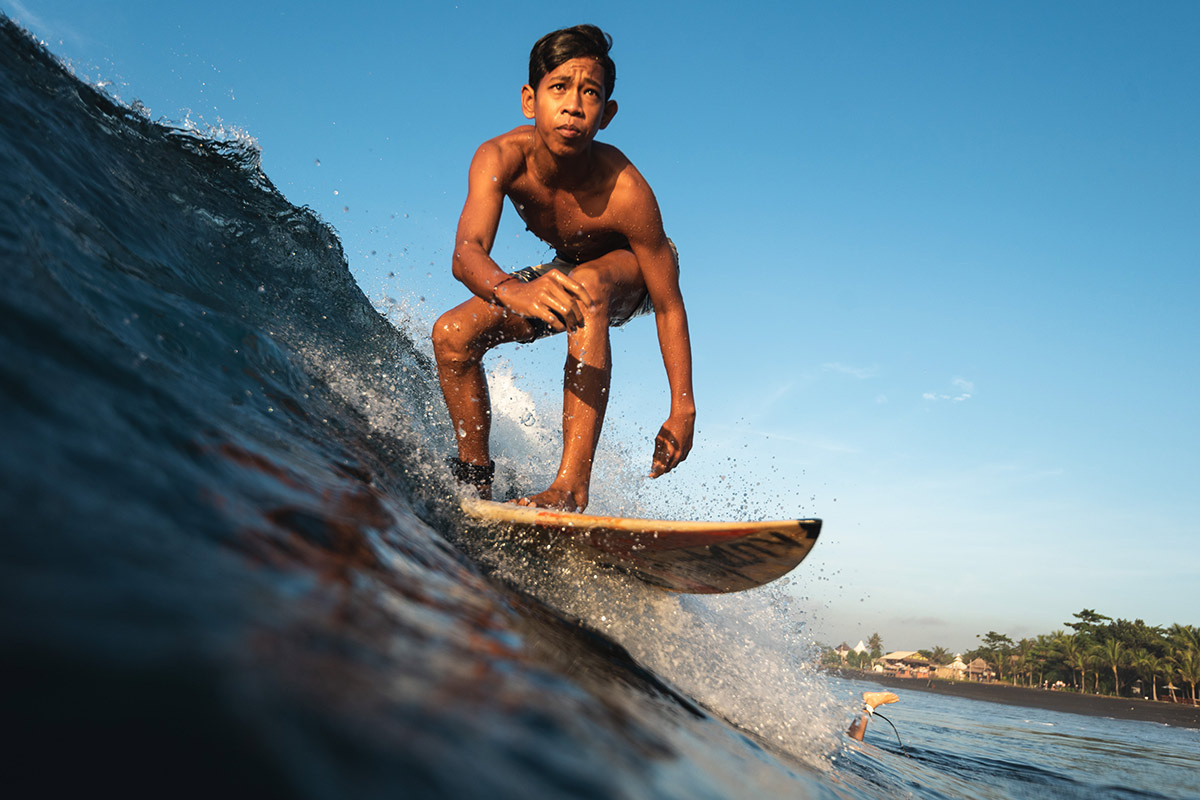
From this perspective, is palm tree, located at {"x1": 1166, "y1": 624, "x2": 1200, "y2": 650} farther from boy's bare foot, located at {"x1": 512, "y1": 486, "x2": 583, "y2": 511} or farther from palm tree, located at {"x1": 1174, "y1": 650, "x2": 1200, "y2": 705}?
boy's bare foot, located at {"x1": 512, "y1": 486, "x2": 583, "y2": 511}

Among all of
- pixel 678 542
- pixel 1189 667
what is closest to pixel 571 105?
pixel 678 542

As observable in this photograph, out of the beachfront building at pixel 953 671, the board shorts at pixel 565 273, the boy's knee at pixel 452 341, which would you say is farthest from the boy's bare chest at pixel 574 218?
the beachfront building at pixel 953 671

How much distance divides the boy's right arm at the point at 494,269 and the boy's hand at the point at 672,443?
2.86 ft

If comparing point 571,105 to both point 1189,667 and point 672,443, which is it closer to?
point 672,443

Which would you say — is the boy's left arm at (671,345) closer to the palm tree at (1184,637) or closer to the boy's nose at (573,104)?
the boy's nose at (573,104)

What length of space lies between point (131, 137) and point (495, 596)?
404 cm

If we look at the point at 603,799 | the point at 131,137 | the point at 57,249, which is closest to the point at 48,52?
the point at 131,137

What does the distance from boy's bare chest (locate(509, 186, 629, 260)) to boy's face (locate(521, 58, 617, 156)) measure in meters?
0.25

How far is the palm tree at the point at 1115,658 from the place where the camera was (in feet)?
181

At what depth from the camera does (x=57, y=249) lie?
1.80 m

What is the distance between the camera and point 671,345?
338 cm

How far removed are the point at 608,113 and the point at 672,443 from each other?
158cm

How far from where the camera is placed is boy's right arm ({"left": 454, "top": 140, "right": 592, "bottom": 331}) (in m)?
2.36

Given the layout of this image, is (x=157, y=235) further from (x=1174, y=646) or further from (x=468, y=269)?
(x=1174, y=646)
